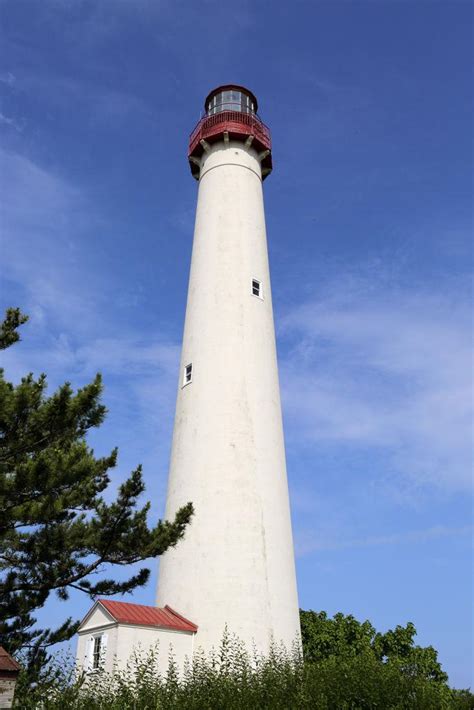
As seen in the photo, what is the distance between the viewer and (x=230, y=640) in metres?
16.0

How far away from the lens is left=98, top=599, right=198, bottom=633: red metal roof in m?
15.5

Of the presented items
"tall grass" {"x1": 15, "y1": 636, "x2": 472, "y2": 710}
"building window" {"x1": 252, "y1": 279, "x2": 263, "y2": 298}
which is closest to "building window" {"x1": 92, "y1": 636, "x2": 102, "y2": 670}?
"tall grass" {"x1": 15, "y1": 636, "x2": 472, "y2": 710}

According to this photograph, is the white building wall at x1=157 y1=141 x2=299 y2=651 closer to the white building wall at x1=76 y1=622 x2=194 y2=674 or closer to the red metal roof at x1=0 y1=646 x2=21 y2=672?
the white building wall at x1=76 y1=622 x2=194 y2=674

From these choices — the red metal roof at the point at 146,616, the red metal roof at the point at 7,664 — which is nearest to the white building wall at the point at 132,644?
the red metal roof at the point at 146,616

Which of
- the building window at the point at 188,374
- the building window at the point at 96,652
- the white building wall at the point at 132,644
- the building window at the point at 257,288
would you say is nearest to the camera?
the white building wall at the point at 132,644

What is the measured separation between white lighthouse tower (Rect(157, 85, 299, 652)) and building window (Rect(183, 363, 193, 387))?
4 centimetres

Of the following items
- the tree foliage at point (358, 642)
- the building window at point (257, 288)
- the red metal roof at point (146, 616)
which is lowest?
the red metal roof at point (146, 616)

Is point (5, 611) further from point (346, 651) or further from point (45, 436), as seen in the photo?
point (346, 651)

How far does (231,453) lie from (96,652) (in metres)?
5.98

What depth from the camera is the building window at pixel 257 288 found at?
2119cm

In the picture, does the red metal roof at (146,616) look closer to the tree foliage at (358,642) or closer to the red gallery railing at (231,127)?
the tree foliage at (358,642)

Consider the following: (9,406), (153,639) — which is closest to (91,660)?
(153,639)

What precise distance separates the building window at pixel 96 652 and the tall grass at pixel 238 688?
1.77 ft

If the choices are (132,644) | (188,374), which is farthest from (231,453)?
(132,644)
